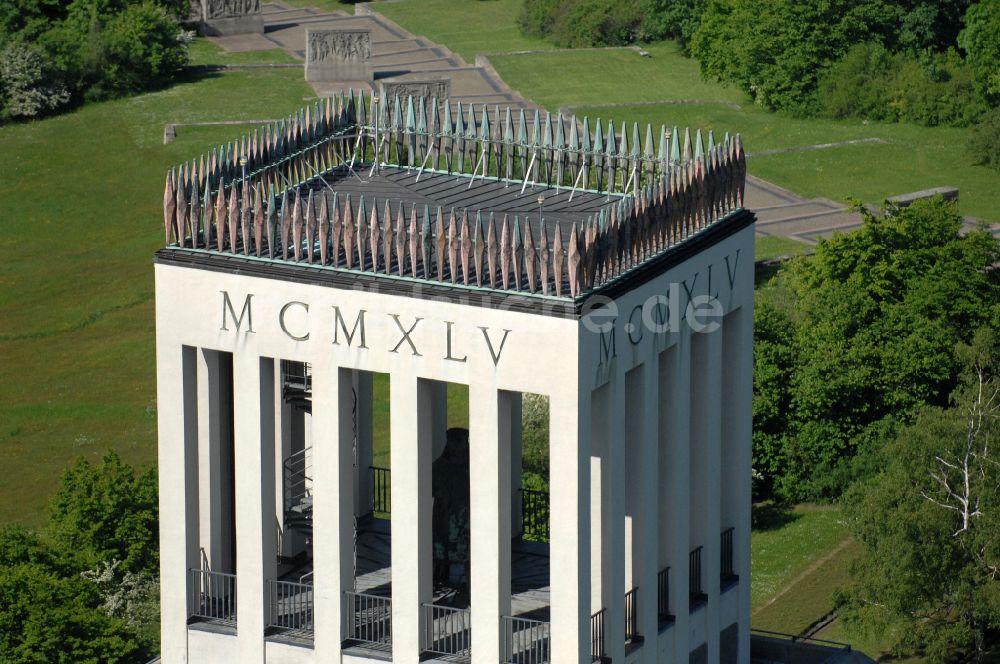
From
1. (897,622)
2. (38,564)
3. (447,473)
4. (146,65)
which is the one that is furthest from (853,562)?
(146,65)

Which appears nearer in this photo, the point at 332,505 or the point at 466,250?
the point at 466,250

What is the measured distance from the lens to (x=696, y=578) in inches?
1609

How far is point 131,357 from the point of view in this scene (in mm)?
88375

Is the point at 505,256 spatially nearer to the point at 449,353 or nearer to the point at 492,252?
the point at 492,252

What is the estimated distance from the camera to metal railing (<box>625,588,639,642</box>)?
38469 mm

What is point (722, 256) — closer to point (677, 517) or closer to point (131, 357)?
point (677, 517)

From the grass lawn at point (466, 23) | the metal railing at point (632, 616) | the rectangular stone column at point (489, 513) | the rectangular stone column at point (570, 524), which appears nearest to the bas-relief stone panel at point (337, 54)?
the grass lawn at point (466, 23)

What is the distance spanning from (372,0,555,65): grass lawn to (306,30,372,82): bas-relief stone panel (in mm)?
8016

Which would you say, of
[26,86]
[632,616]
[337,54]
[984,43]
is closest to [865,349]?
[632,616]

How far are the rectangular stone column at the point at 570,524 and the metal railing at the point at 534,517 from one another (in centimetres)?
786

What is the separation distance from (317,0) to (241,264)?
113m

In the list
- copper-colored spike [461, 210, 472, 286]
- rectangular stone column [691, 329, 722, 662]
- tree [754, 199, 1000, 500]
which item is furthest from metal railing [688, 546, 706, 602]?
tree [754, 199, 1000, 500]

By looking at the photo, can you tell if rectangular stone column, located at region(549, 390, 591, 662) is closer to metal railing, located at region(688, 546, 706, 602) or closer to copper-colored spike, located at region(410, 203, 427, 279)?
copper-colored spike, located at region(410, 203, 427, 279)

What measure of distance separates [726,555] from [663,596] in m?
2.77
